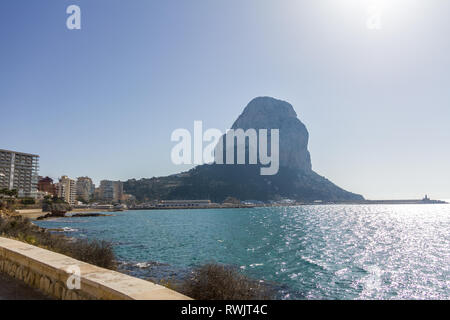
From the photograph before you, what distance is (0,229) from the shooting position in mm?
18391

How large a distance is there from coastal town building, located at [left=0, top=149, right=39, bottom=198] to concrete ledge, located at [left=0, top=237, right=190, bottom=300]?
155228 millimetres

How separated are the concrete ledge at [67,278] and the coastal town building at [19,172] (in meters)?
155

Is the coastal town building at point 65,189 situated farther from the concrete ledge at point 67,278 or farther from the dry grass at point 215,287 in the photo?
the concrete ledge at point 67,278

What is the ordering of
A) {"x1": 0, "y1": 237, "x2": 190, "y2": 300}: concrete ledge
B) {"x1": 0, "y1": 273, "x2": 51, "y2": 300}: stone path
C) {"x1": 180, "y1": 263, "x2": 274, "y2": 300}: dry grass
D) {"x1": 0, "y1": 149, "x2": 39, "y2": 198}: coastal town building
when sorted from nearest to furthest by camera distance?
{"x1": 0, "y1": 237, "x2": 190, "y2": 300}: concrete ledge < {"x1": 0, "y1": 273, "x2": 51, "y2": 300}: stone path < {"x1": 180, "y1": 263, "x2": 274, "y2": 300}: dry grass < {"x1": 0, "y1": 149, "x2": 39, "y2": 198}: coastal town building

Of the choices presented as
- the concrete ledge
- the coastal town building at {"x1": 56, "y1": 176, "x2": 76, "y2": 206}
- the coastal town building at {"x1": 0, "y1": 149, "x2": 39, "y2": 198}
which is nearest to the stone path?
the concrete ledge

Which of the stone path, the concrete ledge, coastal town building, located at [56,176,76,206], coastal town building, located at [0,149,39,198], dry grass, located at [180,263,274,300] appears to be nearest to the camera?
the concrete ledge

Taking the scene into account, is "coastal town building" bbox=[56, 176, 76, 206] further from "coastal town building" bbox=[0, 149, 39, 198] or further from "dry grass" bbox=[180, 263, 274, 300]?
"dry grass" bbox=[180, 263, 274, 300]

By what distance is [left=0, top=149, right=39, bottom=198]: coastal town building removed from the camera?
456 ft

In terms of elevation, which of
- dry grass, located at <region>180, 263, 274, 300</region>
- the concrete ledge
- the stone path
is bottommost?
dry grass, located at <region>180, 263, 274, 300</region>

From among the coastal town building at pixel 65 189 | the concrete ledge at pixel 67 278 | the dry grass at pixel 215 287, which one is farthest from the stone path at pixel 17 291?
the coastal town building at pixel 65 189

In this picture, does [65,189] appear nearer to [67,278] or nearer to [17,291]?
[17,291]
